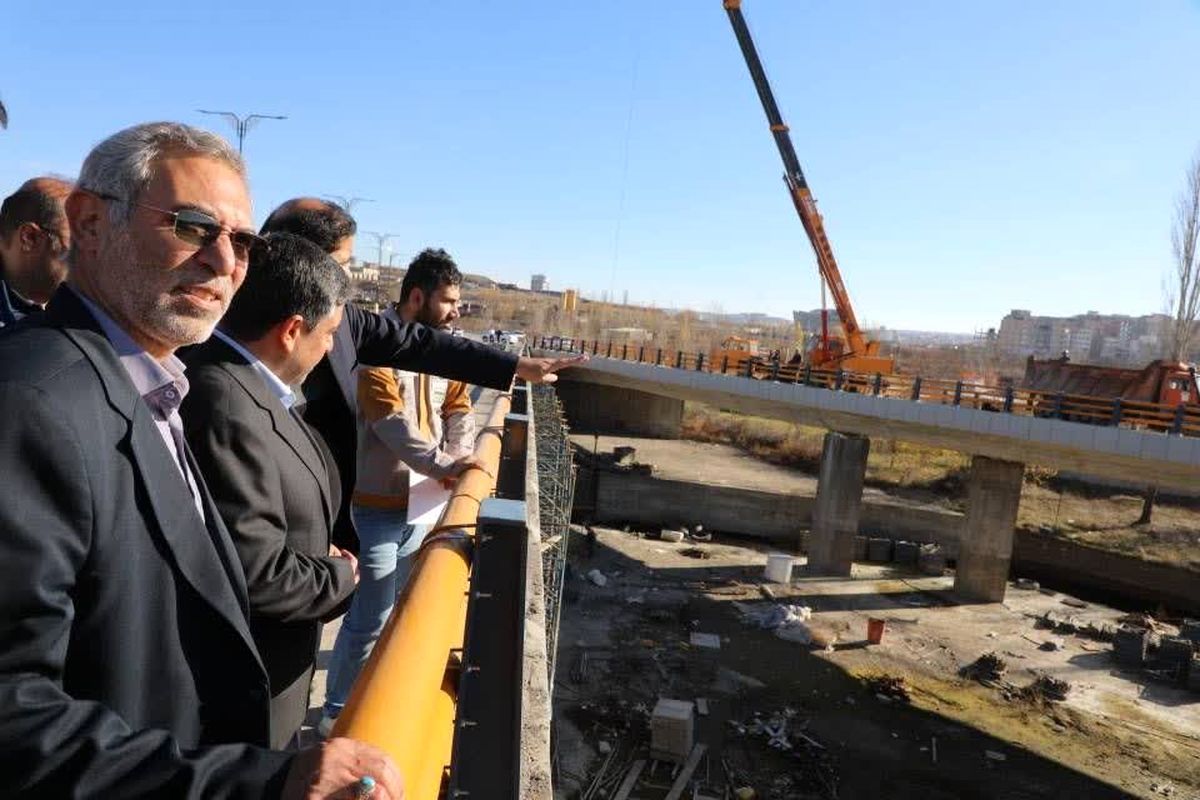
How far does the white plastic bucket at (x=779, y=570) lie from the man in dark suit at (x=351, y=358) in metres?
21.1

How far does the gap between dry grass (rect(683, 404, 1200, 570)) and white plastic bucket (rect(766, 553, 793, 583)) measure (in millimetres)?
9209

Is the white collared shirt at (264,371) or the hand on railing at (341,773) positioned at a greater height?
the white collared shirt at (264,371)

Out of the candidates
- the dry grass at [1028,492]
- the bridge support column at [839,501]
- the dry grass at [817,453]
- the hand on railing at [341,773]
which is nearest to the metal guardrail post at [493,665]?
the hand on railing at [341,773]

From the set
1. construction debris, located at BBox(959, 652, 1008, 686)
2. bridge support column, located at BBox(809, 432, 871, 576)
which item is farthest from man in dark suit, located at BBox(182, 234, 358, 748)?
bridge support column, located at BBox(809, 432, 871, 576)

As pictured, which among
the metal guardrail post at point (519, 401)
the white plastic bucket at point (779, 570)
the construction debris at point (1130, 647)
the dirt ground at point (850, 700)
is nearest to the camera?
the metal guardrail post at point (519, 401)

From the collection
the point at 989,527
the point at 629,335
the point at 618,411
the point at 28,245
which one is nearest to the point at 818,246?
the point at 989,527

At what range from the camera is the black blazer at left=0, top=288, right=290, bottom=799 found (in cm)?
98

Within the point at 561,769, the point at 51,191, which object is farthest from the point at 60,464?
the point at 561,769

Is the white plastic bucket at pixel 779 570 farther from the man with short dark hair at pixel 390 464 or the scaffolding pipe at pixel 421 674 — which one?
the scaffolding pipe at pixel 421 674

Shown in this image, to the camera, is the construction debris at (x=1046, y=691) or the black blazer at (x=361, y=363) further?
the construction debris at (x=1046, y=691)

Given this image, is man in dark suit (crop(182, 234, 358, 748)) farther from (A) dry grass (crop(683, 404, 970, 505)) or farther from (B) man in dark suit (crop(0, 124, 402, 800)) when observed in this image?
(A) dry grass (crop(683, 404, 970, 505))

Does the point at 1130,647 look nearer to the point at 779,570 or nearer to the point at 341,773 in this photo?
the point at 779,570

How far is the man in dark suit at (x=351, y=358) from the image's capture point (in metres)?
2.82

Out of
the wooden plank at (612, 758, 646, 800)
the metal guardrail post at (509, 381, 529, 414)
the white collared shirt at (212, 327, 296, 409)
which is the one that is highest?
the white collared shirt at (212, 327, 296, 409)
